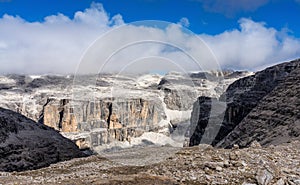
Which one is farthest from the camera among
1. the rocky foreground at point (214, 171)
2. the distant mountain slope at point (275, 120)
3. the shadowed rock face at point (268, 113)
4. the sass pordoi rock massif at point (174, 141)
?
the shadowed rock face at point (268, 113)

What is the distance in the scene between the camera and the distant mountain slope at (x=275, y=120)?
45594 mm

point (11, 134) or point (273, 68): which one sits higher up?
point (273, 68)

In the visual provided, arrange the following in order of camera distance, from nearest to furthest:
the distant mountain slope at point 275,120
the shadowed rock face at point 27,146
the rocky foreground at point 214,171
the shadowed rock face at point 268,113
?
the rocky foreground at point 214,171 → the distant mountain slope at point 275,120 → the shadowed rock face at point 268,113 → the shadowed rock face at point 27,146

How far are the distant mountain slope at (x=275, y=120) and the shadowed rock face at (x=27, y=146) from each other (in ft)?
87.8

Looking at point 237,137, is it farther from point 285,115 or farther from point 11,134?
point 11,134

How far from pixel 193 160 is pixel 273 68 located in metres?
91.9

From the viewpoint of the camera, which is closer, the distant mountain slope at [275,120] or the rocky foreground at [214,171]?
the rocky foreground at [214,171]

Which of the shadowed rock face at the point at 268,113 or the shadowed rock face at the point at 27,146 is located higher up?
the shadowed rock face at the point at 268,113

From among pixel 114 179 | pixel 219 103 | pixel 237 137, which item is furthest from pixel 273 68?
pixel 114 179

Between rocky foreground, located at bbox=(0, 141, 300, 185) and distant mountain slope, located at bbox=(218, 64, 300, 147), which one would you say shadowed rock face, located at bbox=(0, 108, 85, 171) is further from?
rocky foreground, located at bbox=(0, 141, 300, 185)

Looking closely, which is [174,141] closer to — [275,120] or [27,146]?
[275,120]

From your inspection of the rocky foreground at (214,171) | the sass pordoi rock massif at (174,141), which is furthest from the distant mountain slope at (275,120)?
the rocky foreground at (214,171)

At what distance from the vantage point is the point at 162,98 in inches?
1729

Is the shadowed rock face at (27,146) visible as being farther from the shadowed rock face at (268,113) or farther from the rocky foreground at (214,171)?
the rocky foreground at (214,171)
